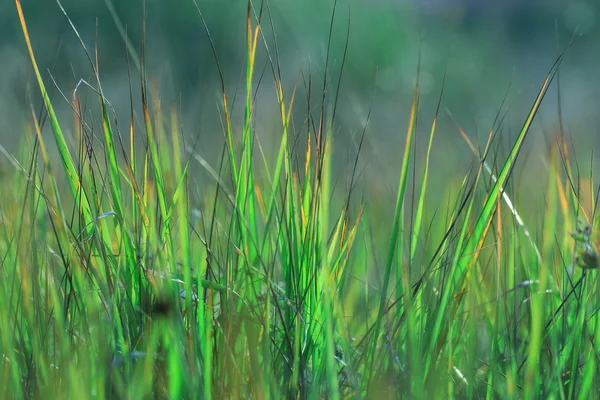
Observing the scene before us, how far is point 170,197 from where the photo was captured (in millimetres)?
928

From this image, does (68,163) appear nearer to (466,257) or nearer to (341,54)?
(466,257)

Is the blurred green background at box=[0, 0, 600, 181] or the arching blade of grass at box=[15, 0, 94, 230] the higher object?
the arching blade of grass at box=[15, 0, 94, 230]

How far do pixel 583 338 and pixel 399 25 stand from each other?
4746 mm

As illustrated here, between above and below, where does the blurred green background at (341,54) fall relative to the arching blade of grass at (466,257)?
below

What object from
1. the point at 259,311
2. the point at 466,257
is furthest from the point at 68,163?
the point at 466,257

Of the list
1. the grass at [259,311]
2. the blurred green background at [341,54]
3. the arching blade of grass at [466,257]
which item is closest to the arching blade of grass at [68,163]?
the grass at [259,311]

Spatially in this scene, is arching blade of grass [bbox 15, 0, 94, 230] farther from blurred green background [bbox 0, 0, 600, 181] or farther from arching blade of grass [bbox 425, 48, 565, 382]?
blurred green background [bbox 0, 0, 600, 181]

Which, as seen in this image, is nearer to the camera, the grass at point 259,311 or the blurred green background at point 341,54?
the grass at point 259,311

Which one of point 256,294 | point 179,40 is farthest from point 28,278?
point 179,40

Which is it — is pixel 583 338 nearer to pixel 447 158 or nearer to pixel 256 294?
pixel 256 294

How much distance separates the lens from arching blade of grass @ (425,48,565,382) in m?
0.88

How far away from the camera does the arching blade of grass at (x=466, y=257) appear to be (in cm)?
88

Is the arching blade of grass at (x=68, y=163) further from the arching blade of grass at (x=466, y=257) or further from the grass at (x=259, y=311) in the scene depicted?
the arching blade of grass at (x=466, y=257)

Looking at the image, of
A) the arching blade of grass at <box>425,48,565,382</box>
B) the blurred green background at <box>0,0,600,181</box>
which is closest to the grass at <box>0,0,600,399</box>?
the arching blade of grass at <box>425,48,565,382</box>
